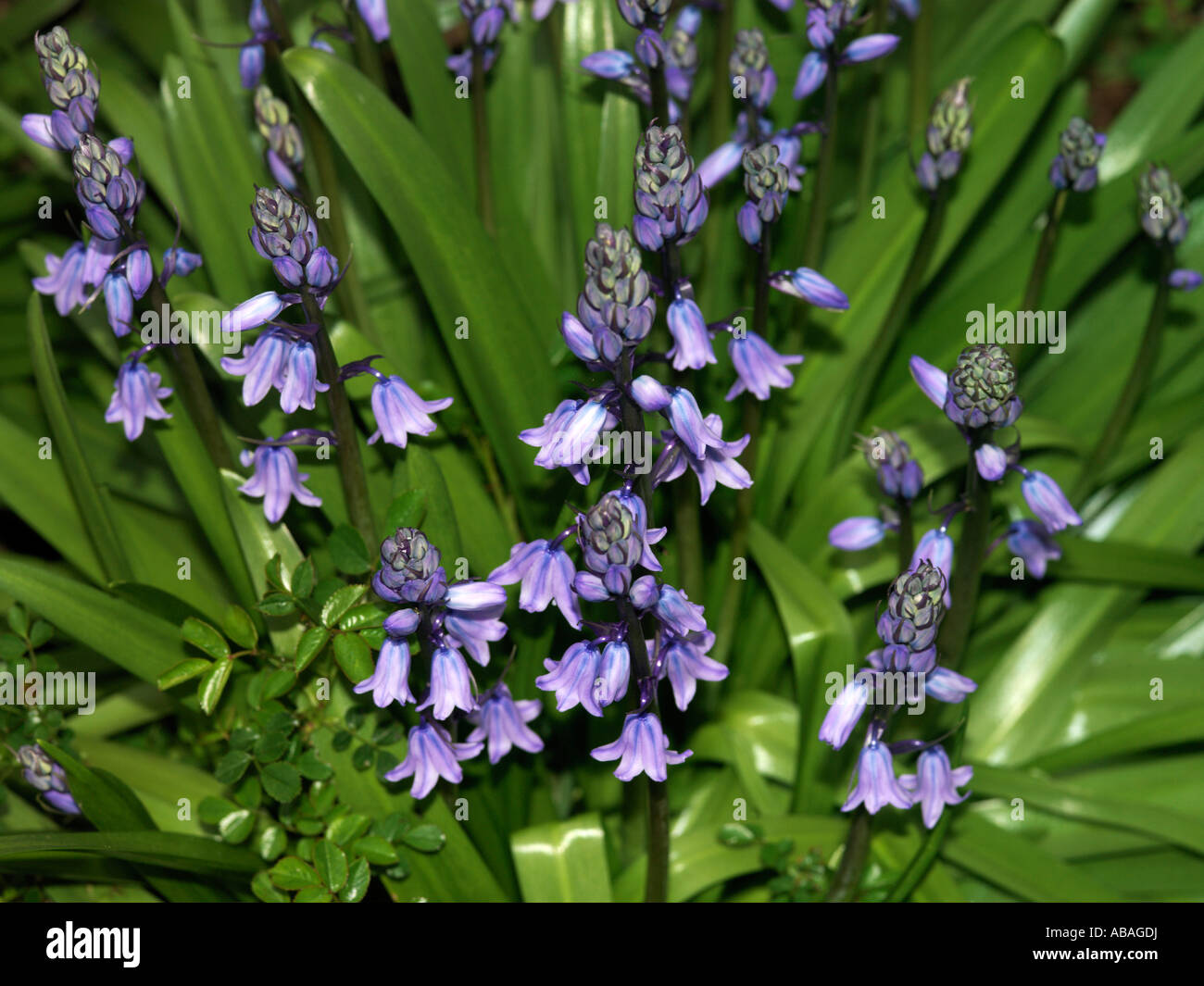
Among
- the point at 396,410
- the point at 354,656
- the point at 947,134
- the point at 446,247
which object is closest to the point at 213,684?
A: the point at 354,656

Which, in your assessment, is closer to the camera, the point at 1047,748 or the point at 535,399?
the point at 535,399

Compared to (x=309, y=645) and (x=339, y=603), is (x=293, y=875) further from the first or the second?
→ (x=339, y=603)

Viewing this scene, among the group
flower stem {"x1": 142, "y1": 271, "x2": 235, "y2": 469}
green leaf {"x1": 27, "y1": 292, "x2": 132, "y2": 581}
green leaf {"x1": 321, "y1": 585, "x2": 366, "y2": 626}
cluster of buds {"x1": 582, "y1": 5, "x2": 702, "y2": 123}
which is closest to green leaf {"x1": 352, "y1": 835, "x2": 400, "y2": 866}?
green leaf {"x1": 321, "y1": 585, "x2": 366, "y2": 626}

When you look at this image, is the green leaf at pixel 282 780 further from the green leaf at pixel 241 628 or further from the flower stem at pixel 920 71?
the flower stem at pixel 920 71

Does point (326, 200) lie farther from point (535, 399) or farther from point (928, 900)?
point (928, 900)

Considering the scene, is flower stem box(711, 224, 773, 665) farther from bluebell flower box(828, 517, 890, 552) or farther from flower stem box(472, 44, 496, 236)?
flower stem box(472, 44, 496, 236)
